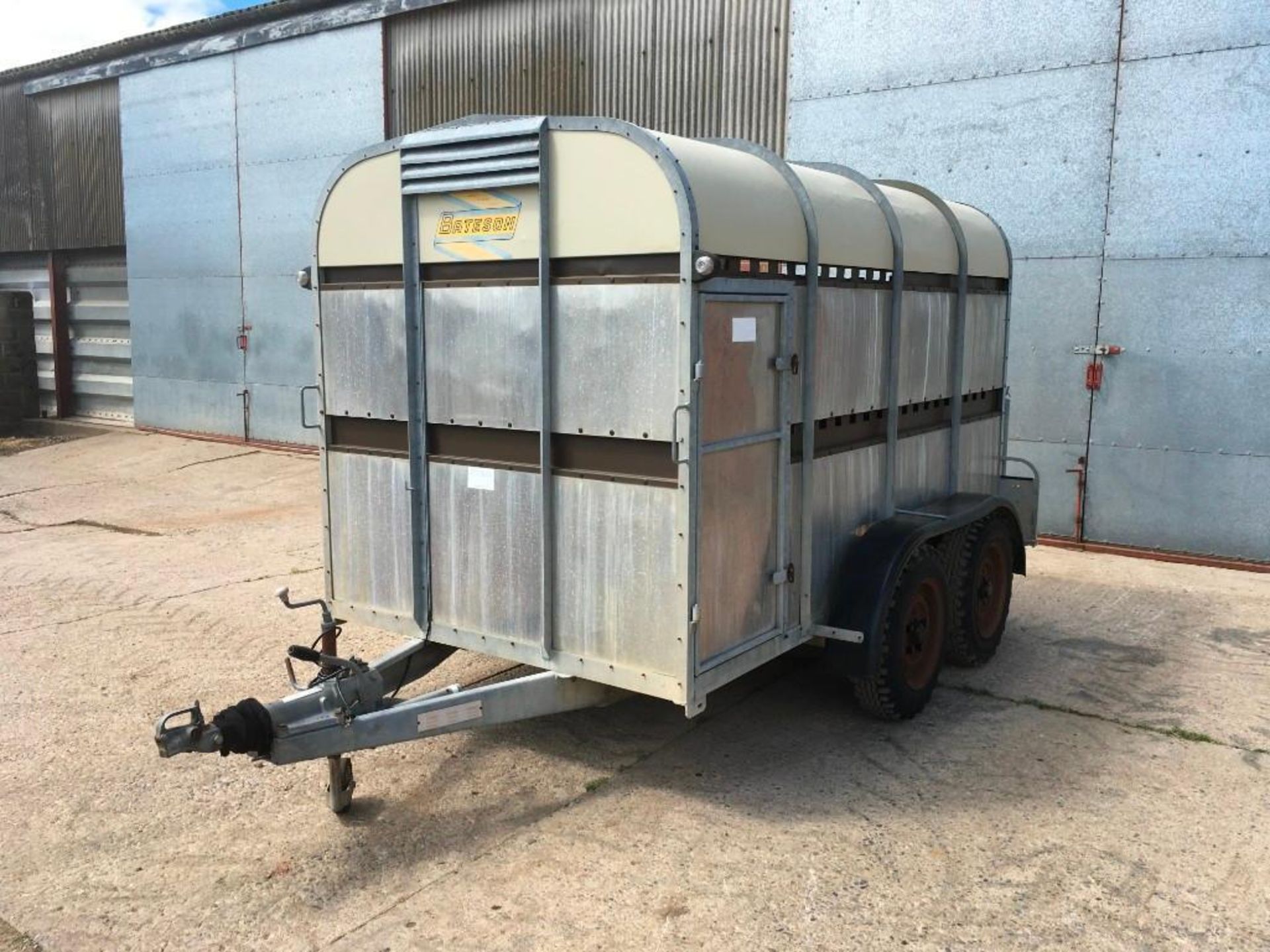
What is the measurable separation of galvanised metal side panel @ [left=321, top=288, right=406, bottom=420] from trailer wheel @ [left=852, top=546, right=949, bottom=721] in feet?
7.99

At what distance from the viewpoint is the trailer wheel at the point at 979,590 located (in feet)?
19.5

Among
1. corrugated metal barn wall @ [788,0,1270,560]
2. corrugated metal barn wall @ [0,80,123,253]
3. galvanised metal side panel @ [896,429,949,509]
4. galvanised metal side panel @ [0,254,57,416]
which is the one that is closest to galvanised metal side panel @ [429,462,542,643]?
galvanised metal side panel @ [896,429,949,509]

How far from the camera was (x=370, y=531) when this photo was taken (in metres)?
5.04

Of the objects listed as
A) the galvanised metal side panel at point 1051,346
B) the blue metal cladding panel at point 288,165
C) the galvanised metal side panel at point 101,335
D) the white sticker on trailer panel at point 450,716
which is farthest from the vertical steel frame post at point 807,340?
the galvanised metal side panel at point 101,335

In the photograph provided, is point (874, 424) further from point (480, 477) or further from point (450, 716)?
point (450, 716)

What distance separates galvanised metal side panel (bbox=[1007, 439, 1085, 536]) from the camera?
902 centimetres

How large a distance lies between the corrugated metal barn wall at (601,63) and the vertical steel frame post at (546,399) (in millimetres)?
6612

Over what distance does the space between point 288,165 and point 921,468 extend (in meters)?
10.9

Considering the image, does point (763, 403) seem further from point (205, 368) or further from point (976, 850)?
Answer: point (205, 368)

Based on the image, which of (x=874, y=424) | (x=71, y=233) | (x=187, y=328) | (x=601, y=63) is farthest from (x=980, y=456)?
(x=71, y=233)

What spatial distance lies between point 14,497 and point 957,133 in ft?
33.6

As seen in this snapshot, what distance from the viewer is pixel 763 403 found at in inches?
178

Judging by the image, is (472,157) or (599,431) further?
(472,157)

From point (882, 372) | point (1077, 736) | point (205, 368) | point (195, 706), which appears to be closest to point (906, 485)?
point (882, 372)
